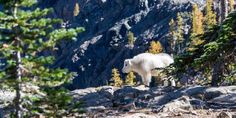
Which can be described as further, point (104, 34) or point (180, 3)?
point (104, 34)

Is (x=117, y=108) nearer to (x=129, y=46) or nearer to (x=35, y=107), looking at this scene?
(x=35, y=107)

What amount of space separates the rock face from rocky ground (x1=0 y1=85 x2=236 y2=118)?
396 feet

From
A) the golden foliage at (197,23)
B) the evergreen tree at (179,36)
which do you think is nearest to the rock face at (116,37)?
the evergreen tree at (179,36)

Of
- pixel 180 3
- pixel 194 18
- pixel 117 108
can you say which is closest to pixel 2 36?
pixel 117 108

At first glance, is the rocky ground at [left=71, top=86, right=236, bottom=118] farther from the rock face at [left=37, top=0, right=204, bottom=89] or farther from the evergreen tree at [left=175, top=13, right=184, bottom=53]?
the rock face at [left=37, top=0, right=204, bottom=89]

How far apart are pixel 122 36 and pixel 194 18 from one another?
1486 inches

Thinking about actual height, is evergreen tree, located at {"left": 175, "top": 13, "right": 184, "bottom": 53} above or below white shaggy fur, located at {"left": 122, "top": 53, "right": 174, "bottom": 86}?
above

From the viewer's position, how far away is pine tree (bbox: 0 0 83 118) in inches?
280

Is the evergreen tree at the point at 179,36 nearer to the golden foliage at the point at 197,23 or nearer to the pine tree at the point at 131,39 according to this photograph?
the golden foliage at the point at 197,23

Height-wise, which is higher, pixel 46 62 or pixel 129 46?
pixel 129 46

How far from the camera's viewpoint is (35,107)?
748 cm

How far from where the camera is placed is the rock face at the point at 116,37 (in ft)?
496

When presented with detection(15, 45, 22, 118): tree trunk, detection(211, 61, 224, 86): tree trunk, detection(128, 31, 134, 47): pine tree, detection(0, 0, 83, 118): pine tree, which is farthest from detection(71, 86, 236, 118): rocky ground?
detection(128, 31, 134, 47): pine tree

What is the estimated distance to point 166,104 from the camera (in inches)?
576
